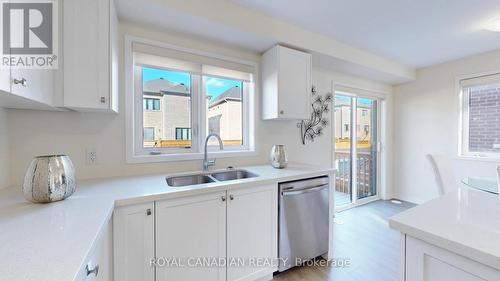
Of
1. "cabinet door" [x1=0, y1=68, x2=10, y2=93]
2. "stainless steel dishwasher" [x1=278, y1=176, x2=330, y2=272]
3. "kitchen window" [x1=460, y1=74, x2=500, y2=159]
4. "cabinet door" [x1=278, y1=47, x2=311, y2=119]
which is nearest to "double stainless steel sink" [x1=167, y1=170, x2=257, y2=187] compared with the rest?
"stainless steel dishwasher" [x1=278, y1=176, x2=330, y2=272]

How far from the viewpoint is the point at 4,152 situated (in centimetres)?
132

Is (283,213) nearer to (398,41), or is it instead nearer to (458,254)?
(458,254)

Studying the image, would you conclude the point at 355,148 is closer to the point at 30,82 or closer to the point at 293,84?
the point at 293,84

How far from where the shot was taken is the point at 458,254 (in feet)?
2.10

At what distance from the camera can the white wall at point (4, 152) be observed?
50.7 inches

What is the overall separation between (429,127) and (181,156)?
4101 millimetres

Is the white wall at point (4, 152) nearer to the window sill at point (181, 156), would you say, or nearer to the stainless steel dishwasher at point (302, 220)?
the window sill at point (181, 156)

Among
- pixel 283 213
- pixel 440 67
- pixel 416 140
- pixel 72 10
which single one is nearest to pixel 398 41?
pixel 440 67

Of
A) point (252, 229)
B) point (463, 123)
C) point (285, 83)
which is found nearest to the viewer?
point (252, 229)

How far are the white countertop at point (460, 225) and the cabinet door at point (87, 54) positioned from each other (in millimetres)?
1846

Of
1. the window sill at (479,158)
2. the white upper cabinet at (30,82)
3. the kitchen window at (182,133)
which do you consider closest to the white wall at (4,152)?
the white upper cabinet at (30,82)

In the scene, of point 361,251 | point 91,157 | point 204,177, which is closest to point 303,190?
point 204,177

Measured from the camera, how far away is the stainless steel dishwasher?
5.75 feet

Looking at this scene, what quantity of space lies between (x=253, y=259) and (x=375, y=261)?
1.31 m
